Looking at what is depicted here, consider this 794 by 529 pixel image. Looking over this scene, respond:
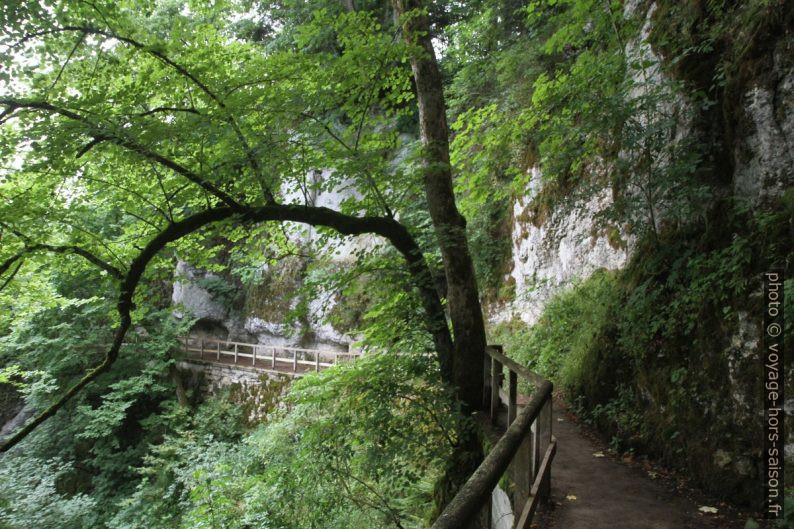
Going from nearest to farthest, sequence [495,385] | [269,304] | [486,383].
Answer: [495,385] → [486,383] → [269,304]

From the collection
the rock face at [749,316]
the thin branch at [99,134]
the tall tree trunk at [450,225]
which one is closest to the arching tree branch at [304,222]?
the tall tree trunk at [450,225]

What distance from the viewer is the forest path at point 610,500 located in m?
3.59

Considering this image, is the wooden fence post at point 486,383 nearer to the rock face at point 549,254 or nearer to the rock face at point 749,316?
the rock face at point 749,316

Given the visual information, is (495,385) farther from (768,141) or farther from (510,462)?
(768,141)

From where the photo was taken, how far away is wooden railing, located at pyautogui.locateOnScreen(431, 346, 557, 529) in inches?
63.9

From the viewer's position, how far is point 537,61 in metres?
11.9

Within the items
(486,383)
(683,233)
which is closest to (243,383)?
(486,383)

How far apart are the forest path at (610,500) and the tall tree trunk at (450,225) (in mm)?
1480

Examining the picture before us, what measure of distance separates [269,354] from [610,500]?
19.4 metres

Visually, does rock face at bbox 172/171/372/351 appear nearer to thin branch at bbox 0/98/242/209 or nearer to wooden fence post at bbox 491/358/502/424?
wooden fence post at bbox 491/358/502/424

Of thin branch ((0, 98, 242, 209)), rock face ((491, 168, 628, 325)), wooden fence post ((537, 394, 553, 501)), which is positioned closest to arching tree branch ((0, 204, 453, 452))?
thin branch ((0, 98, 242, 209))

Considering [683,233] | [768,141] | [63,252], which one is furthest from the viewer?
[63,252]

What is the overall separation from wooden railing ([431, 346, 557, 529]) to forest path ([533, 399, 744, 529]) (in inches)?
10.1

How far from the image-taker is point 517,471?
3.02 m
